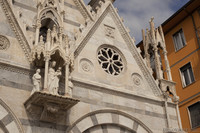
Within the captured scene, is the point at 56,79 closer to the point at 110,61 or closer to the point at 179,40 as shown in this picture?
the point at 110,61

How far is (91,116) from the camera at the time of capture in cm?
955

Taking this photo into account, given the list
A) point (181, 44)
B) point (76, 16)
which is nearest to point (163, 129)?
point (76, 16)

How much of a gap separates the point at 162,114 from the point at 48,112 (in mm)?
4549

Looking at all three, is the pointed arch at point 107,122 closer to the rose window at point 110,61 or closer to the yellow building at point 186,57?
the rose window at point 110,61

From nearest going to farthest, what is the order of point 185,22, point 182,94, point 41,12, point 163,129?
point 41,12 < point 163,129 < point 182,94 < point 185,22

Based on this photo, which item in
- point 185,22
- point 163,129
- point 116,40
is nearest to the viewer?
point 163,129

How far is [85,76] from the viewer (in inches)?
405

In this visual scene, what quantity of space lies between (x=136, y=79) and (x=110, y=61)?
3.93ft

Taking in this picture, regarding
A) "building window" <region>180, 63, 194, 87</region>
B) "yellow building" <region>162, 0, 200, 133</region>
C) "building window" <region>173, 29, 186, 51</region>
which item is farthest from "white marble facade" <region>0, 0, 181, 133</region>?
"building window" <region>173, 29, 186, 51</region>

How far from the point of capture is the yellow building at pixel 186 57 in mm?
15547

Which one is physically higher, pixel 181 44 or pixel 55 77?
pixel 181 44

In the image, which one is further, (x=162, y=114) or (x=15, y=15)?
(x=162, y=114)

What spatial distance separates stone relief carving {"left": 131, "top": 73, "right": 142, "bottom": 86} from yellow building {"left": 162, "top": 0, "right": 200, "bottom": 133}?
501 centimetres

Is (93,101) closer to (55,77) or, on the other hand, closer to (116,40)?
(55,77)
